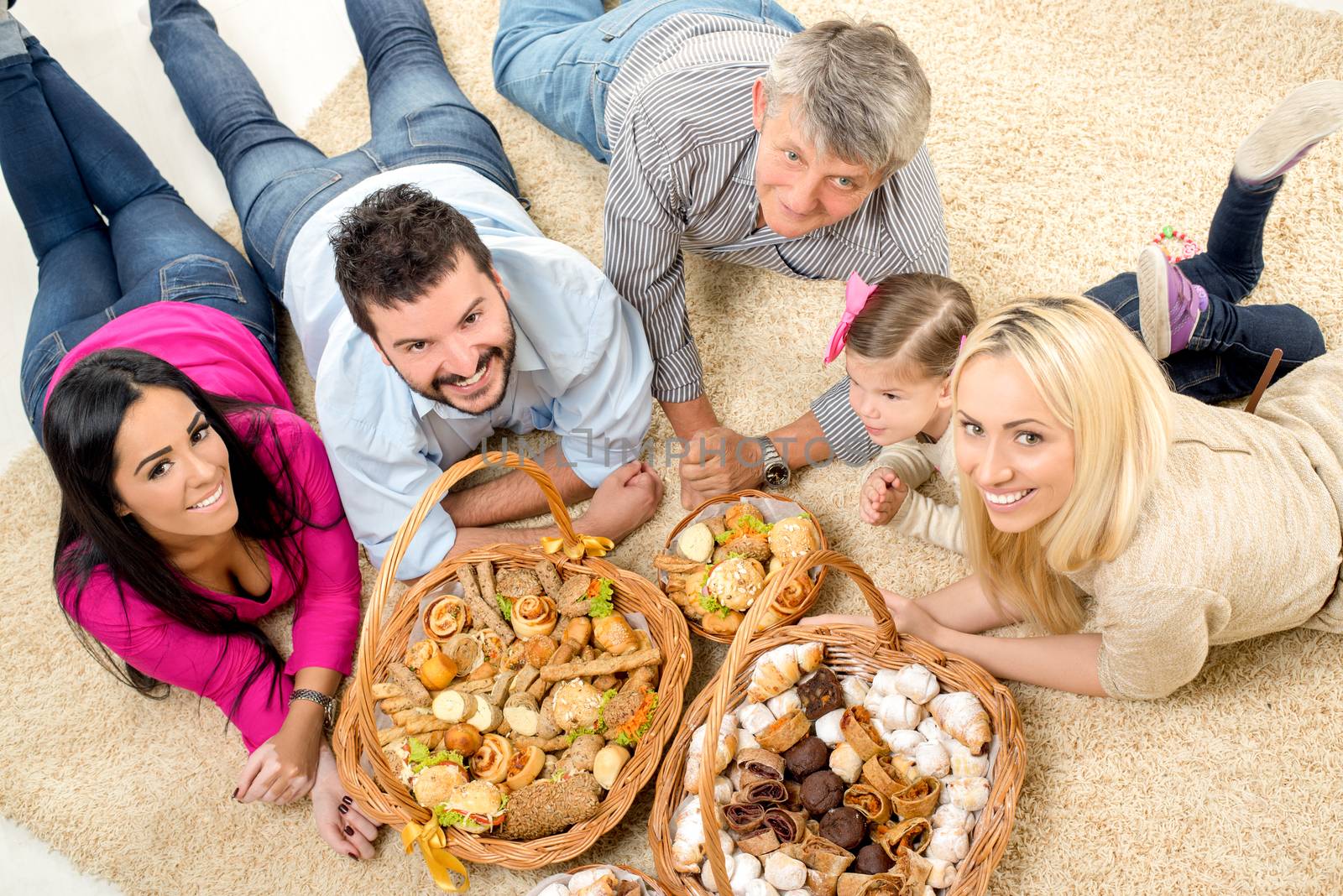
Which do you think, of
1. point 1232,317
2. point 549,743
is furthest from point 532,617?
point 1232,317

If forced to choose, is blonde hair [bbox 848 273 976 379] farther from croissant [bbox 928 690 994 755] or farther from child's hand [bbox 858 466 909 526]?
croissant [bbox 928 690 994 755]

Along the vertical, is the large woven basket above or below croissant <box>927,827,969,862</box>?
above

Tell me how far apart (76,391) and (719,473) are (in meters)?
1.00

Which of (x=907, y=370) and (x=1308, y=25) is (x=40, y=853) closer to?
(x=907, y=370)

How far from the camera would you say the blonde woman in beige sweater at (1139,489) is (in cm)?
113

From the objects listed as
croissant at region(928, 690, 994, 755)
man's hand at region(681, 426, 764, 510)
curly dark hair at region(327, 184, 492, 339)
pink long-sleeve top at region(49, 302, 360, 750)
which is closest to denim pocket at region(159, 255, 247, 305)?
pink long-sleeve top at region(49, 302, 360, 750)

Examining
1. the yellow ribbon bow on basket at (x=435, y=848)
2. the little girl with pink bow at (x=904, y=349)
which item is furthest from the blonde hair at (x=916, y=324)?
the yellow ribbon bow on basket at (x=435, y=848)

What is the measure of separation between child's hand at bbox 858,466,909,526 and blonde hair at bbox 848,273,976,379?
0.25 meters

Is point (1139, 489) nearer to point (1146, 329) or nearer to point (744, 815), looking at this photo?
point (1146, 329)

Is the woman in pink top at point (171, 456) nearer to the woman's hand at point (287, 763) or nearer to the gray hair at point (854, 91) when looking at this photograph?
the woman's hand at point (287, 763)

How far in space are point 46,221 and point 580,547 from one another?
1.32m

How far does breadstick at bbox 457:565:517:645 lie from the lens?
1639mm

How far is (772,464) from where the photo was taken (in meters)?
1.80

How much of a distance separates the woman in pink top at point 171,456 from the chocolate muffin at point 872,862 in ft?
2.64
